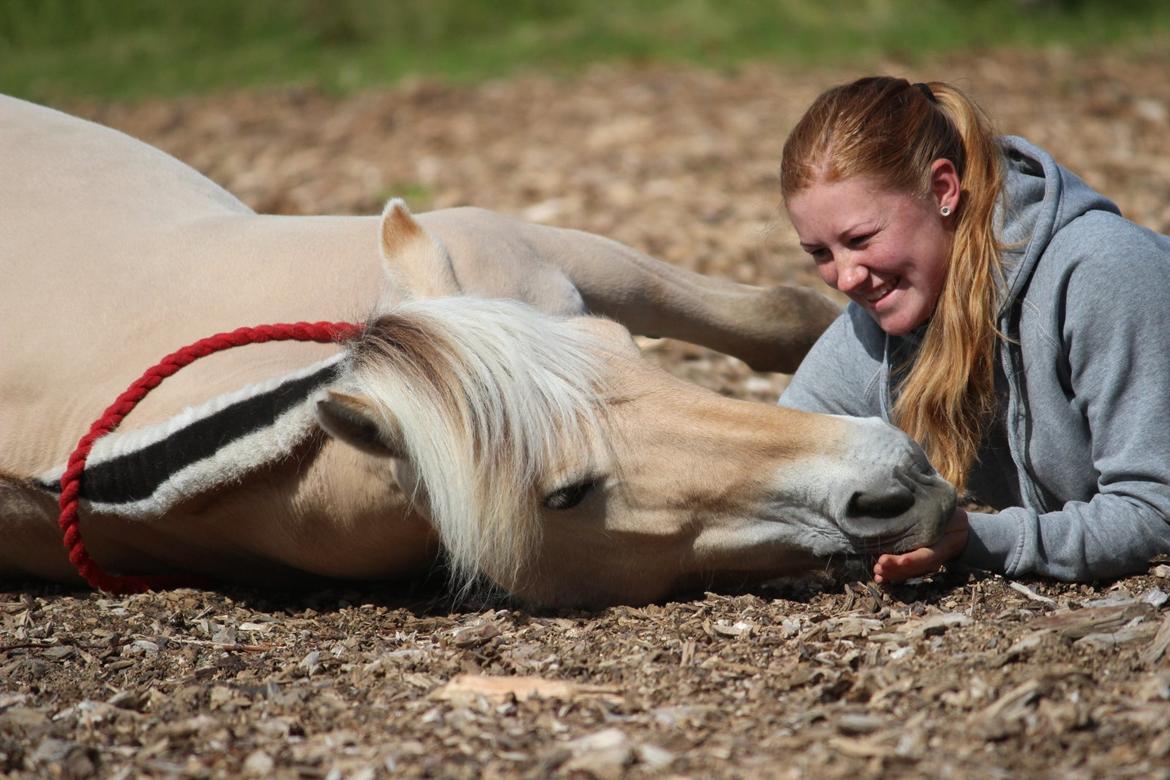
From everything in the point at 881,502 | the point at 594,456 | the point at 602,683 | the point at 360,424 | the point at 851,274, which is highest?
the point at 851,274

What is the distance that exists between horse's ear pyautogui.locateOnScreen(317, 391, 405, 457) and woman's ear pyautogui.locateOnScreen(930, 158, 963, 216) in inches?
49.7

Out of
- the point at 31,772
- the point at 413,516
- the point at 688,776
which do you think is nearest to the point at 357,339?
the point at 413,516

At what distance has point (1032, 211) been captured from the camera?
8.88ft

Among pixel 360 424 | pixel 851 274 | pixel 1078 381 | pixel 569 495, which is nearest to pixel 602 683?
pixel 569 495

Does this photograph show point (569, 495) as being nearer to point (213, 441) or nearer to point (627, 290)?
point (213, 441)

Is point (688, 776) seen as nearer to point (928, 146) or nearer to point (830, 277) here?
point (830, 277)

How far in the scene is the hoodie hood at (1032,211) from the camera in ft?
8.74

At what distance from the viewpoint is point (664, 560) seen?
258 cm

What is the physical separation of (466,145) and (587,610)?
4861 mm

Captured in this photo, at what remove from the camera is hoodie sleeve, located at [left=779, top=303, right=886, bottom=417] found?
3100 mm

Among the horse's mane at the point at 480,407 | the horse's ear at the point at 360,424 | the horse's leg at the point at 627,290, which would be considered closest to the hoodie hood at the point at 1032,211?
the horse's mane at the point at 480,407

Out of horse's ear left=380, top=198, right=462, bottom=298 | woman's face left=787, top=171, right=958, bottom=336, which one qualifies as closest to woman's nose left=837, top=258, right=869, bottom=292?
woman's face left=787, top=171, right=958, bottom=336

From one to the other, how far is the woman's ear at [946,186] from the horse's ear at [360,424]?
1.26 m

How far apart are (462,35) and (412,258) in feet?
29.9
